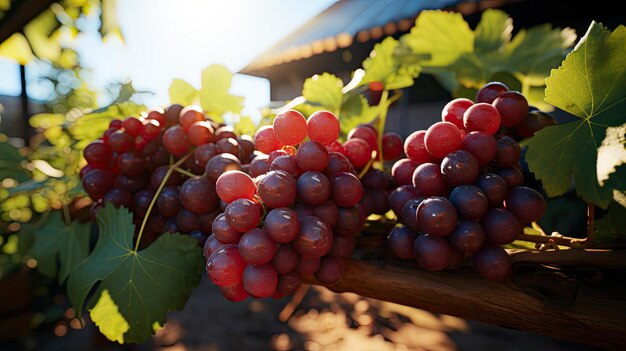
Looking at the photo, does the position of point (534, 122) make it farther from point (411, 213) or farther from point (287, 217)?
point (287, 217)

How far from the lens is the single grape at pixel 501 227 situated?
0.36m

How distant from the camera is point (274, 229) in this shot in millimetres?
339

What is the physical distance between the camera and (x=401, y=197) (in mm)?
444

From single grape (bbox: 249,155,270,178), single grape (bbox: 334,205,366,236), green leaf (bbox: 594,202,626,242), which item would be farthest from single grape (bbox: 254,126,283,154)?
green leaf (bbox: 594,202,626,242)

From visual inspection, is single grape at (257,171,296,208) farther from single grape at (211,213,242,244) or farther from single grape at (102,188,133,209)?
single grape at (102,188,133,209)

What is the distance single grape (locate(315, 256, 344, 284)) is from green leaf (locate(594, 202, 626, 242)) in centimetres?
29

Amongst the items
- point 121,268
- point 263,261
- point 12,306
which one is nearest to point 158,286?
point 121,268

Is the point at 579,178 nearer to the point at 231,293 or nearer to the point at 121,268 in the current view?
the point at 231,293

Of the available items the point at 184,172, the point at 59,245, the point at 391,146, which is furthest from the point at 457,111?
the point at 59,245

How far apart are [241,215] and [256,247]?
0.04 meters

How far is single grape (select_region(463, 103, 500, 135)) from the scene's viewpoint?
393mm

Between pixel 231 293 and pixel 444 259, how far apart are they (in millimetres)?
235

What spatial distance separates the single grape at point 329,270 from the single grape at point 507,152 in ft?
0.73

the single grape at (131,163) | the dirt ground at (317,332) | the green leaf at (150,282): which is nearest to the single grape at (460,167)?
the green leaf at (150,282)
